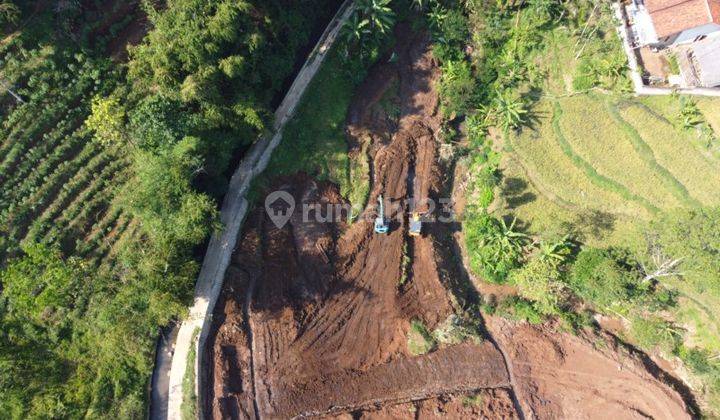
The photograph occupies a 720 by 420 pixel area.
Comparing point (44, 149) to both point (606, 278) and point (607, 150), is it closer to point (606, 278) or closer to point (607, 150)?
point (606, 278)

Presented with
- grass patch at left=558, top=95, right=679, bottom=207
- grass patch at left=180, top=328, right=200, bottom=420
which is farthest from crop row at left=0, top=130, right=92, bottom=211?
grass patch at left=558, top=95, right=679, bottom=207

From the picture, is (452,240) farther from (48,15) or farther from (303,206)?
(48,15)

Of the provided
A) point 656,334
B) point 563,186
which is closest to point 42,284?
point 563,186

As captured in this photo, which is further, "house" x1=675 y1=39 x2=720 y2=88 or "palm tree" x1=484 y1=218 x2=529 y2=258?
"palm tree" x1=484 y1=218 x2=529 y2=258

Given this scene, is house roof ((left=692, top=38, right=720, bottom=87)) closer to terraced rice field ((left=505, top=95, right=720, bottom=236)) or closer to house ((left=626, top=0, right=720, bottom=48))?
house ((left=626, top=0, right=720, bottom=48))

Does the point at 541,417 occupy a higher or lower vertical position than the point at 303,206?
lower

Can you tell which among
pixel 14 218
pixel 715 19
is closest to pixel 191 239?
pixel 14 218

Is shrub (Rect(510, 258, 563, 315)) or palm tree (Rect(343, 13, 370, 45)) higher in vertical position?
palm tree (Rect(343, 13, 370, 45))
